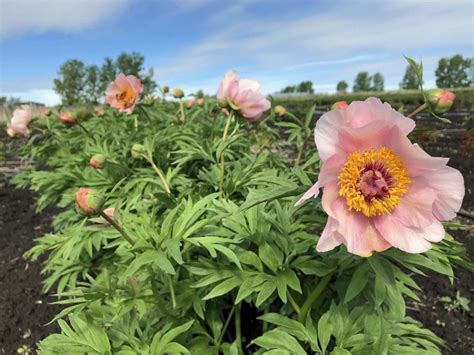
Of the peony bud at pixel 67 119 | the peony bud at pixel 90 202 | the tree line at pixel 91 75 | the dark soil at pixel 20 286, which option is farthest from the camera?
the tree line at pixel 91 75

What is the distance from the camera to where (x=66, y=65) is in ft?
97.9

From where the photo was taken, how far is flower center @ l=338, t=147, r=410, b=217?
0.61 metres

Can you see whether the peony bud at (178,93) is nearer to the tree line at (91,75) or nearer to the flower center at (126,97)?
the flower center at (126,97)

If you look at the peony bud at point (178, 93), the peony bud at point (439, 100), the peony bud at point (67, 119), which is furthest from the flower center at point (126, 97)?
the peony bud at point (439, 100)

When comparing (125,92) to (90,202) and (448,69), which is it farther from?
(448,69)

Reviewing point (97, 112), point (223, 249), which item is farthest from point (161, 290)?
point (97, 112)

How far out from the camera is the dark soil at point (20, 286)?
6.33 ft

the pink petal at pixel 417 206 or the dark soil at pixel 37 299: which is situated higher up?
the pink petal at pixel 417 206

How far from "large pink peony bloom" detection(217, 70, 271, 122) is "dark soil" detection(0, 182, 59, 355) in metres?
0.81

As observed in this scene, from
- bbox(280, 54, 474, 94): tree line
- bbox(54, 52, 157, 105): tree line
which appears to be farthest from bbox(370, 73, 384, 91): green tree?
bbox(54, 52, 157, 105): tree line

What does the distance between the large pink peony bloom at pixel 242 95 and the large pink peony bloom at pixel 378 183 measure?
638 millimetres

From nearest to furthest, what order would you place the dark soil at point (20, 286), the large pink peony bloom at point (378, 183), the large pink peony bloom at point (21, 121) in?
1. the large pink peony bloom at point (378, 183)
2. the dark soil at point (20, 286)
3. the large pink peony bloom at point (21, 121)

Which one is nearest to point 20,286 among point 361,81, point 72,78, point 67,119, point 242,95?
point 67,119

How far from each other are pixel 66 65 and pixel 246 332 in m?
32.0
